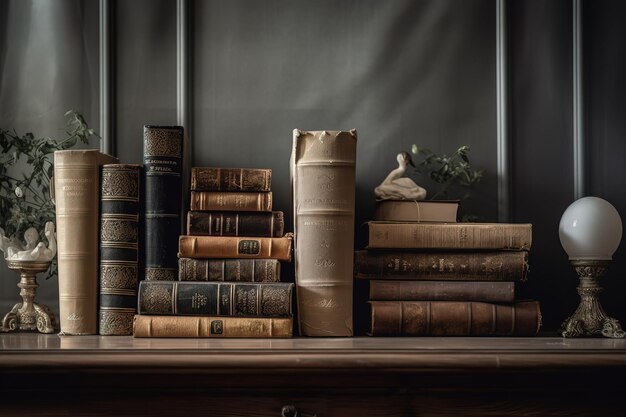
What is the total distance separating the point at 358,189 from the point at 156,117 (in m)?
0.60

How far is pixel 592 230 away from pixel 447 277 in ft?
1.26

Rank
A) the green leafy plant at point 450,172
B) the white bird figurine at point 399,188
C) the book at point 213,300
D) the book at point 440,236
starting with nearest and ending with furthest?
1. the book at point 213,300
2. the book at point 440,236
3. the white bird figurine at point 399,188
4. the green leafy plant at point 450,172

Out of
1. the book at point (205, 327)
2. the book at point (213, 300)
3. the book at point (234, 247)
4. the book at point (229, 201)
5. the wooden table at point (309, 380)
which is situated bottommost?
the wooden table at point (309, 380)

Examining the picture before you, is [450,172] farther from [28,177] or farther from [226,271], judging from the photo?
[28,177]

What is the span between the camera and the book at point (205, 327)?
1.60 metres

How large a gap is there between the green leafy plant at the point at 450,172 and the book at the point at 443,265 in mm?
335

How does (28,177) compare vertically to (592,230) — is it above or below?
above

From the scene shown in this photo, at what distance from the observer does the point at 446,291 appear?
1692mm

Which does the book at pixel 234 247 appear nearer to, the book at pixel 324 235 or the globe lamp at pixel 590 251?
the book at pixel 324 235

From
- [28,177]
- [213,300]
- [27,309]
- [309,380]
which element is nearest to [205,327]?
[213,300]

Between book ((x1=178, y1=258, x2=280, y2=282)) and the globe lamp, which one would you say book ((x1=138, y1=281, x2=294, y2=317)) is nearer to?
book ((x1=178, y1=258, x2=280, y2=282))

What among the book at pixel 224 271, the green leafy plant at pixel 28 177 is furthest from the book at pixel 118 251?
the green leafy plant at pixel 28 177

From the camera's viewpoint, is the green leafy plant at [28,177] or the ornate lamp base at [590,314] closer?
the ornate lamp base at [590,314]

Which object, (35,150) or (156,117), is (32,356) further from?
(156,117)
